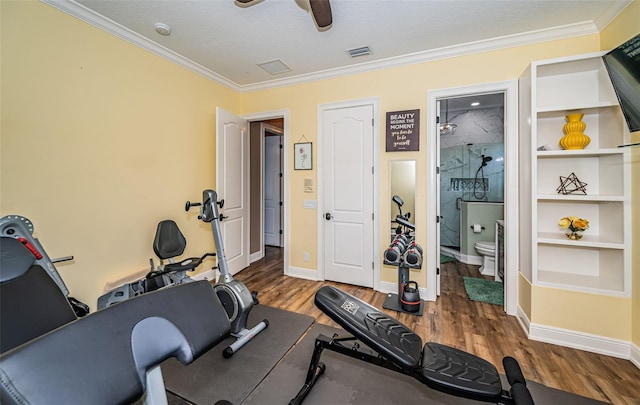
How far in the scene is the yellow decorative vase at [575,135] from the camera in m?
2.21

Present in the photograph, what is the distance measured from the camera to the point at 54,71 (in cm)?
206

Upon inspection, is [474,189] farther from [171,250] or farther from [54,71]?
[54,71]

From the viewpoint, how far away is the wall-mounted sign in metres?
2.95

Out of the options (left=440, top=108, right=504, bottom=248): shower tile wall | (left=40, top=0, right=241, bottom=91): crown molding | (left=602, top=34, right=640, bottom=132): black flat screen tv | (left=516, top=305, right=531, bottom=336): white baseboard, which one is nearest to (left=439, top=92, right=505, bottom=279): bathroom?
(left=440, top=108, right=504, bottom=248): shower tile wall

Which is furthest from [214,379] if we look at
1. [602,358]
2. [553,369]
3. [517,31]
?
[517,31]

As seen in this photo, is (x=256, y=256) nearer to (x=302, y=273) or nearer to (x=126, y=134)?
(x=302, y=273)

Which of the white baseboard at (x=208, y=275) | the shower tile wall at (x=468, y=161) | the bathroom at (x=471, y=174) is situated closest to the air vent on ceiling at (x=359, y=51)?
the bathroom at (x=471, y=174)

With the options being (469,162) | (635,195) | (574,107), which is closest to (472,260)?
(469,162)

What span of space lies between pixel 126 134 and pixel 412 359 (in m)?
3.07

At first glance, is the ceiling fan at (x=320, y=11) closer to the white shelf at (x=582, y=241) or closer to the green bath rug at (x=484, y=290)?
the white shelf at (x=582, y=241)

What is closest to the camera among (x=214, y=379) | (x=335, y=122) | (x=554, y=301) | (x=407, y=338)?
(x=407, y=338)

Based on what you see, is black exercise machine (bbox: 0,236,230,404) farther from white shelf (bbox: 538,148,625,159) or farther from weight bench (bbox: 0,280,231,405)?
white shelf (bbox: 538,148,625,159)

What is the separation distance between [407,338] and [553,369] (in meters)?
1.24

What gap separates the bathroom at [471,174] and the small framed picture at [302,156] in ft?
8.16
